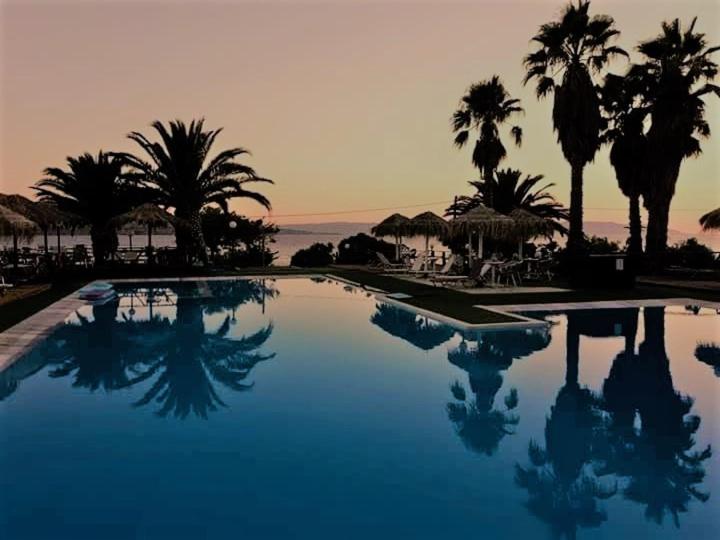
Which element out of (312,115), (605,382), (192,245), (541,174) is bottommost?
(605,382)

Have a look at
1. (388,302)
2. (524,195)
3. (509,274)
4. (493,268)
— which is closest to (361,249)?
(524,195)

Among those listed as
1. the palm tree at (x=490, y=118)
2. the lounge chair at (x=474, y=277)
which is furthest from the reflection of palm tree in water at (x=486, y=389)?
the palm tree at (x=490, y=118)

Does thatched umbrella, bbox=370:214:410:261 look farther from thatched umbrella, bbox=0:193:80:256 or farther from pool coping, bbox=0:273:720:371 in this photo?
thatched umbrella, bbox=0:193:80:256

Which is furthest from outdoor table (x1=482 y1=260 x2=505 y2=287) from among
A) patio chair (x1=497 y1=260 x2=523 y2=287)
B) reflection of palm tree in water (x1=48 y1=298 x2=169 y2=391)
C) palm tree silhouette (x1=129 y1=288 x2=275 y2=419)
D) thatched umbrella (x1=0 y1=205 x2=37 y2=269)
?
thatched umbrella (x1=0 y1=205 x2=37 y2=269)

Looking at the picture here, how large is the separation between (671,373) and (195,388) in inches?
242

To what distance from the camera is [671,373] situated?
7.78 m

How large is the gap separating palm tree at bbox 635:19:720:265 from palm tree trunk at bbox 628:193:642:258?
1.41 ft

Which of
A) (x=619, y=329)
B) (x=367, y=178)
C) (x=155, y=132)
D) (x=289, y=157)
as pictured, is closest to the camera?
(x=619, y=329)

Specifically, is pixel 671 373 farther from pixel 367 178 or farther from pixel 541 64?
pixel 367 178

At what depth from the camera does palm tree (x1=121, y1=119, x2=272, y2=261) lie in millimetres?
21656

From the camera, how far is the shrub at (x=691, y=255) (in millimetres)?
19766

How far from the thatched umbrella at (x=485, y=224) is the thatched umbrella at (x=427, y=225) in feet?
11.9

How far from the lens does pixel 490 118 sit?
23.7 metres

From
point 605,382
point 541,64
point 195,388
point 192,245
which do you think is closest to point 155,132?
point 192,245
